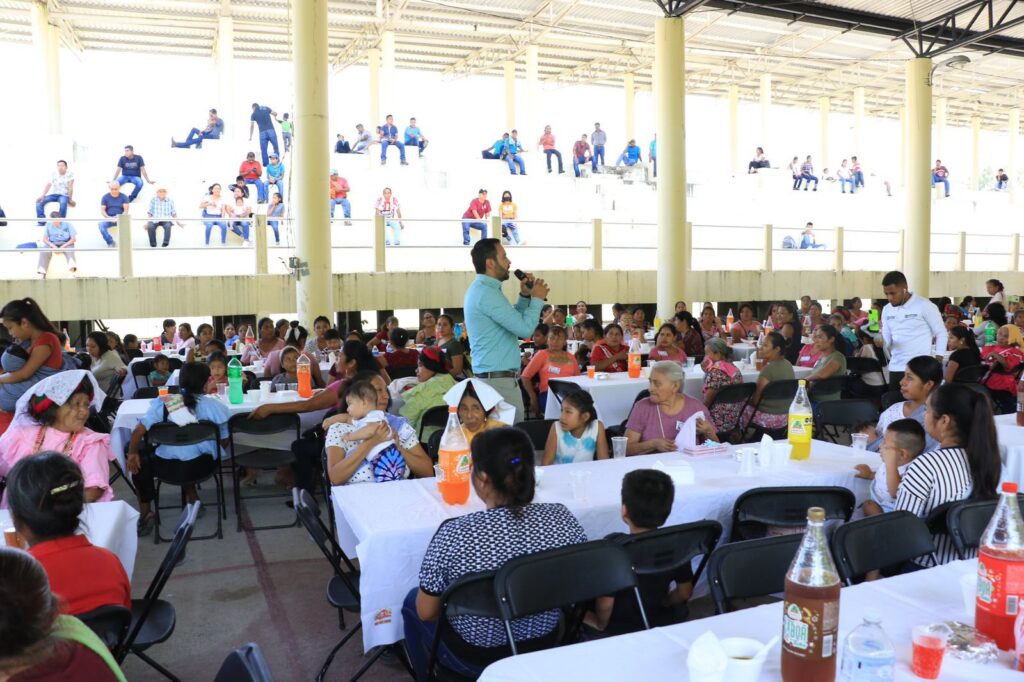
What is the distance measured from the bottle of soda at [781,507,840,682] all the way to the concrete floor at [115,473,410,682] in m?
2.33

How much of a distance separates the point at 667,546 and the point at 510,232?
1440 centimetres

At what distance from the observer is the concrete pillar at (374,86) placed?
23281mm

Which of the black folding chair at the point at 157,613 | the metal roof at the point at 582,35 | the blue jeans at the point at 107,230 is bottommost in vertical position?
the black folding chair at the point at 157,613

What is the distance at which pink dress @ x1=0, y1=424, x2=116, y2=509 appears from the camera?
13.9 ft

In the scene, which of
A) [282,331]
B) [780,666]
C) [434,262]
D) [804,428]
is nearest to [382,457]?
[804,428]

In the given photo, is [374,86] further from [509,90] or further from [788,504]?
[788,504]

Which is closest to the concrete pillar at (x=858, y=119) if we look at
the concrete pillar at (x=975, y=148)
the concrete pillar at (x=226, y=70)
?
the concrete pillar at (x=975, y=148)

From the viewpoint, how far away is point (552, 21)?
21.9 m

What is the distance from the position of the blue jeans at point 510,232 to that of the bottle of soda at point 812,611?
1524 cm

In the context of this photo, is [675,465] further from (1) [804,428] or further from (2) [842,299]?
(2) [842,299]

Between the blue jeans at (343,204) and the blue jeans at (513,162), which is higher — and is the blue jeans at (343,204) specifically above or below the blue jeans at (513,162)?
below

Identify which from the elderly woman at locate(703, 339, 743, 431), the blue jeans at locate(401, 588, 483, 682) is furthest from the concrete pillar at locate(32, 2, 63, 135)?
the blue jeans at locate(401, 588, 483, 682)

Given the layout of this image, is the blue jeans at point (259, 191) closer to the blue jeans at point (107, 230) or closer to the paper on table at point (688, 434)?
the blue jeans at point (107, 230)

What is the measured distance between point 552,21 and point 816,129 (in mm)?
16067
